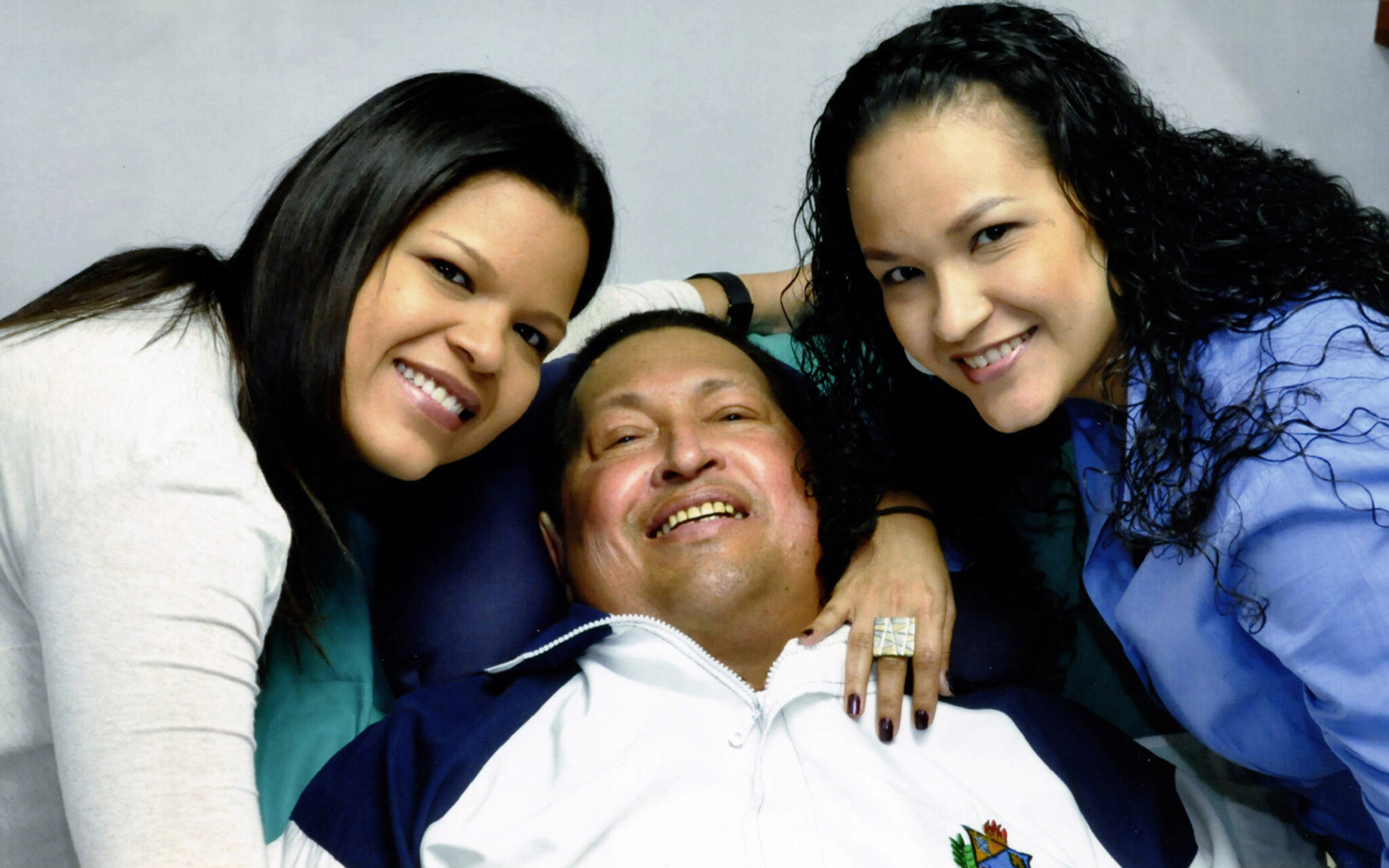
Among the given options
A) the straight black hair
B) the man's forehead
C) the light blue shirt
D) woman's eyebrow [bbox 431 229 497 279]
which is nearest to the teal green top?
the straight black hair

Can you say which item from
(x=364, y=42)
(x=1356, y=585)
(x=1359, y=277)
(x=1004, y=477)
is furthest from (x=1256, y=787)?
(x=364, y=42)

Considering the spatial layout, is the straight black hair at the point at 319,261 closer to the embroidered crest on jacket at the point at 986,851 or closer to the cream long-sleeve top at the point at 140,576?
the cream long-sleeve top at the point at 140,576

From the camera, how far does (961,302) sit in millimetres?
1253

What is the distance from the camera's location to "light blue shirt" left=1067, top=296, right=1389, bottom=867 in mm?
1071

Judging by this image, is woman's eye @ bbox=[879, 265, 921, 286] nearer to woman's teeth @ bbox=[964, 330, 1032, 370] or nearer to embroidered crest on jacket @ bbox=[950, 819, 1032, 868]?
woman's teeth @ bbox=[964, 330, 1032, 370]

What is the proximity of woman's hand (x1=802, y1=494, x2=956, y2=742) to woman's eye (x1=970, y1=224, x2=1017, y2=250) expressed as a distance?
49 cm

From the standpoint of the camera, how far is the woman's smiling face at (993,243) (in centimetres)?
124

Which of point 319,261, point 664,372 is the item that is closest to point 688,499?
point 664,372

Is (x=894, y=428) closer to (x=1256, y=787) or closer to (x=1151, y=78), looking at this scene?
(x=1256, y=787)

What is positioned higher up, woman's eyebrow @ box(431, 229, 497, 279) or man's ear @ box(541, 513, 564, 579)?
woman's eyebrow @ box(431, 229, 497, 279)

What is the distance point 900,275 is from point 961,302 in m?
0.11

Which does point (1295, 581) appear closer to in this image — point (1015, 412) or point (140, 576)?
point (1015, 412)

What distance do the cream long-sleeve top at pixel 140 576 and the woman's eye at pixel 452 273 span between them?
306mm

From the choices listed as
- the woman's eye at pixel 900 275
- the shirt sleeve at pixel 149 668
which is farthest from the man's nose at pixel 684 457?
the shirt sleeve at pixel 149 668
